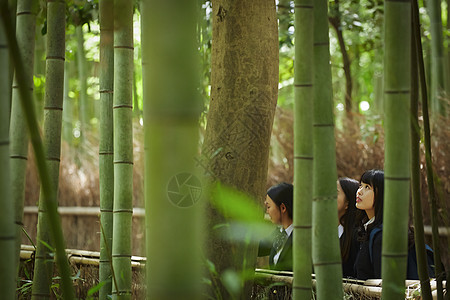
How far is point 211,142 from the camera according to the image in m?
1.96

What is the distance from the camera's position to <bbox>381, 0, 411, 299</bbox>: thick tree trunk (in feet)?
3.91

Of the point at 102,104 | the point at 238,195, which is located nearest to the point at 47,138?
the point at 102,104

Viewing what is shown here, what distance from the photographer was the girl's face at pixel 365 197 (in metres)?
2.50

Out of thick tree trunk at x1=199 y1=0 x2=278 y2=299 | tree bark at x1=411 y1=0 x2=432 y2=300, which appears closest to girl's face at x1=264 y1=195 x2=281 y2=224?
thick tree trunk at x1=199 y1=0 x2=278 y2=299

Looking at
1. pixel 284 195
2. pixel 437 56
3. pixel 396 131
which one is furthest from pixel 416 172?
pixel 437 56

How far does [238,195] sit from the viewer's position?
1.87m

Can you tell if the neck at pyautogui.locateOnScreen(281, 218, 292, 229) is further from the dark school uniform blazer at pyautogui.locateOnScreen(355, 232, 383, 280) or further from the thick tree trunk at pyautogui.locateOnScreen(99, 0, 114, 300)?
the thick tree trunk at pyautogui.locateOnScreen(99, 0, 114, 300)

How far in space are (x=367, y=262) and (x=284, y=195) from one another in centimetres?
41

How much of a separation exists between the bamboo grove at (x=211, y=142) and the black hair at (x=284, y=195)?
647 mm

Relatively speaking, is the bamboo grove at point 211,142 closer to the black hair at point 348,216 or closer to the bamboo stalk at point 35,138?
the bamboo stalk at point 35,138

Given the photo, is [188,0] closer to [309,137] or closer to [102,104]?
[309,137]

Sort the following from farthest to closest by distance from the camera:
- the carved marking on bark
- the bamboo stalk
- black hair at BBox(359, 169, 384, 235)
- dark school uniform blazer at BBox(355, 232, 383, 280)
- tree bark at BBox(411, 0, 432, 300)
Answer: black hair at BBox(359, 169, 384, 235)
dark school uniform blazer at BBox(355, 232, 383, 280)
the carved marking on bark
tree bark at BBox(411, 0, 432, 300)
the bamboo stalk

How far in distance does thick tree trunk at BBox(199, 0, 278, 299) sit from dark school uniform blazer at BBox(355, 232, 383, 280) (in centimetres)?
64

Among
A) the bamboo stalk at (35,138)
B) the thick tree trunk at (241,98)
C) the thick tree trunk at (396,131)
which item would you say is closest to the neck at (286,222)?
the thick tree trunk at (241,98)
